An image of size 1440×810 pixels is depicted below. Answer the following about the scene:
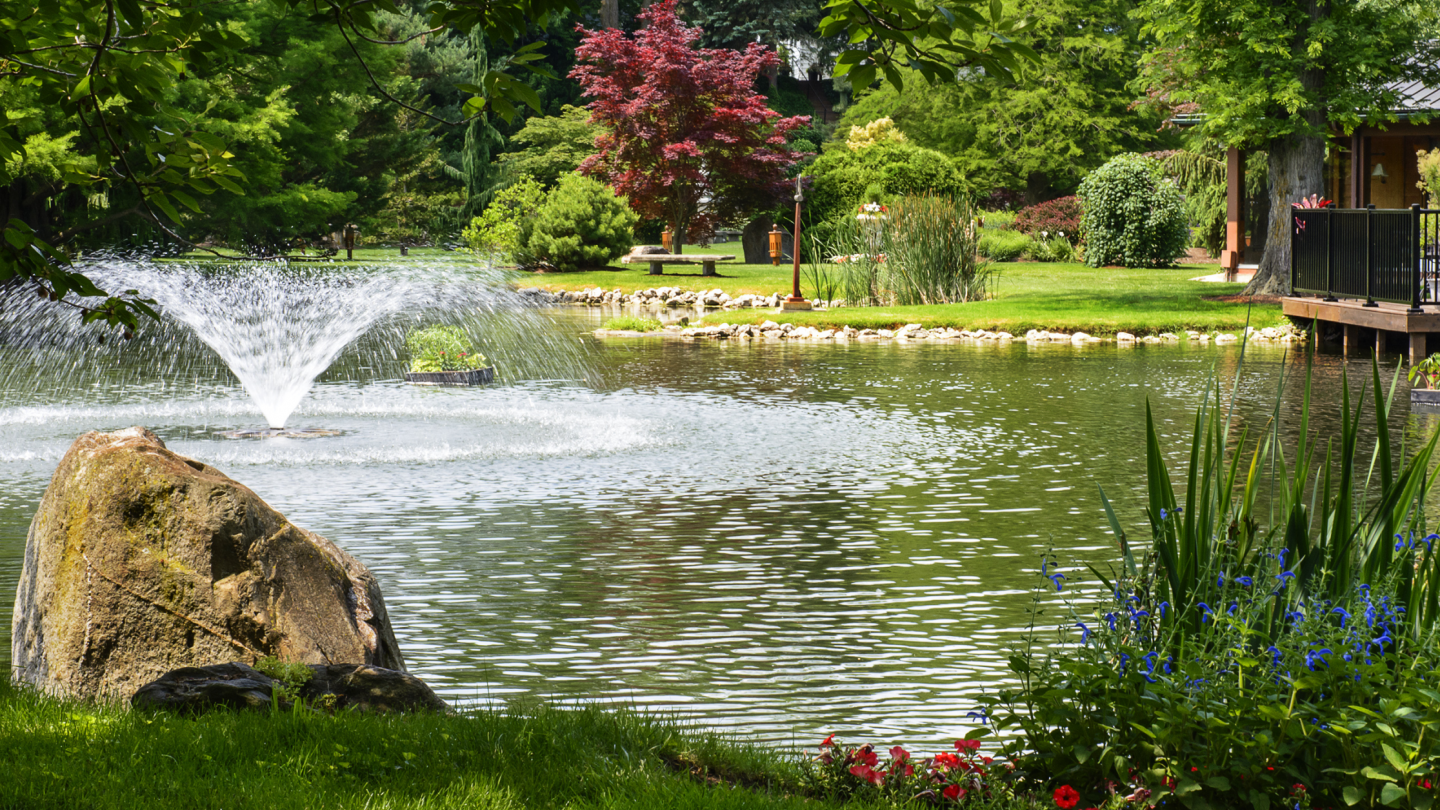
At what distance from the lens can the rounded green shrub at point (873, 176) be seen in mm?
39656

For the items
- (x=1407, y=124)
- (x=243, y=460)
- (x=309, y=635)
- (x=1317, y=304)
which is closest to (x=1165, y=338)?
(x=1317, y=304)

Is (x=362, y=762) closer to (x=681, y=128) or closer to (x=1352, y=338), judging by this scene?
(x=1352, y=338)

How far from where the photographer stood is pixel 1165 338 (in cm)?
2231

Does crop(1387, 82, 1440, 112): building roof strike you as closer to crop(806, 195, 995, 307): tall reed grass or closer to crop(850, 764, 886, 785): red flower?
crop(806, 195, 995, 307): tall reed grass

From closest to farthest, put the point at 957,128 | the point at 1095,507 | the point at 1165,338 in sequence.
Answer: the point at 1095,507
the point at 1165,338
the point at 957,128

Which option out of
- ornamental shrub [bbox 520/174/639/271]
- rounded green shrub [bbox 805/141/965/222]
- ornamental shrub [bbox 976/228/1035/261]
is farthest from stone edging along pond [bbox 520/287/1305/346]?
ornamental shrub [bbox 976/228/1035/261]

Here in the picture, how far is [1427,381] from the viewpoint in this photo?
14070 mm

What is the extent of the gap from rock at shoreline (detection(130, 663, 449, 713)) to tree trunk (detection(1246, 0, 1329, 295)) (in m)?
23.1

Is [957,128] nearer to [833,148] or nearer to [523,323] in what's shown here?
[833,148]

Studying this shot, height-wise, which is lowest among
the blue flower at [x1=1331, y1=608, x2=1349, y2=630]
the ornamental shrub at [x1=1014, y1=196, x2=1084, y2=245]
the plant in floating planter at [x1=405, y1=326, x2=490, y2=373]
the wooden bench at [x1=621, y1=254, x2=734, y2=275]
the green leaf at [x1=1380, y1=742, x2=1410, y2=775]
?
the green leaf at [x1=1380, y1=742, x2=1410, y2=775]

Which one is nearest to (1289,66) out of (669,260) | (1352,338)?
(1352,338)

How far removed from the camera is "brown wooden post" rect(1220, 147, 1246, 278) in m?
32.8

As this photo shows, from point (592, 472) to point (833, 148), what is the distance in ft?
A: 120

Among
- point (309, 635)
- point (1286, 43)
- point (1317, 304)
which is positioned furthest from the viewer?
point (1286, 43)
